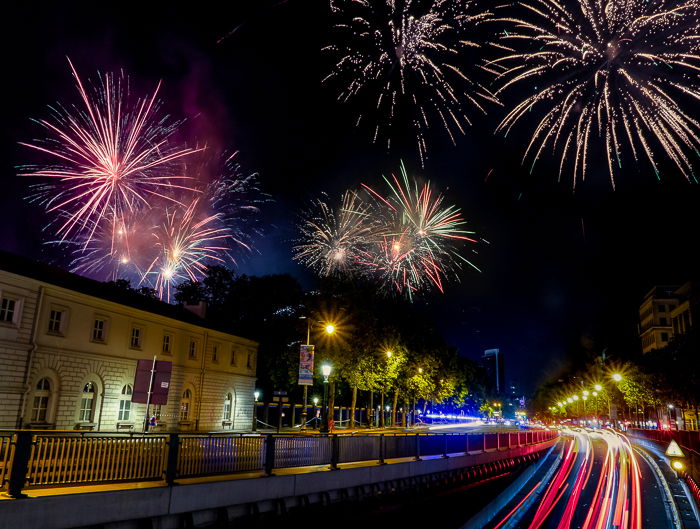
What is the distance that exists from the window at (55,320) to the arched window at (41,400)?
8.67ft

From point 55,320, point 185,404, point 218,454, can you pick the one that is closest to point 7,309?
point 55,320

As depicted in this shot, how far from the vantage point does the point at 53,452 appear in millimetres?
10203

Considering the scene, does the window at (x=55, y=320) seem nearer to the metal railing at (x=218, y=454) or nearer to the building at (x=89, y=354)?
the building at (x=89, y=354)

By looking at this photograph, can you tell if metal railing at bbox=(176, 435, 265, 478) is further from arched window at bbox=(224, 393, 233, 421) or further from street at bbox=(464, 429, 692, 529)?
arched window at bbox=(224, 393, 233, 421)

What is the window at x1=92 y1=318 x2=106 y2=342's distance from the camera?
1298 inches

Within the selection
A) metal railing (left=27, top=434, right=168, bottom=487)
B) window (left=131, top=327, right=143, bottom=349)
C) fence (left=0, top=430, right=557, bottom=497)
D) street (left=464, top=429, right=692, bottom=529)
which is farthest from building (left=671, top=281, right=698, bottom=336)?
metal railing (left=27, top=434, right=168, bottom=487)

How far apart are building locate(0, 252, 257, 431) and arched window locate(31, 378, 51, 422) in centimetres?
5

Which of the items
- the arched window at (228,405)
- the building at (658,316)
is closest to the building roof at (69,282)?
the arched window at (228,405)

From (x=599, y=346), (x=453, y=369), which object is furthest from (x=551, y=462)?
(x=599, y=346)

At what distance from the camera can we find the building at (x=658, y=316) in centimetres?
10945

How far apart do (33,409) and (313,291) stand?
97.1 ft

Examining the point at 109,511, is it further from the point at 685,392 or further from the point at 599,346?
A: the point at 599,346

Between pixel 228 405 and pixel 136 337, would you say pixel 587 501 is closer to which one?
pixel 136 337

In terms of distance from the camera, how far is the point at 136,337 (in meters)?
36.5
